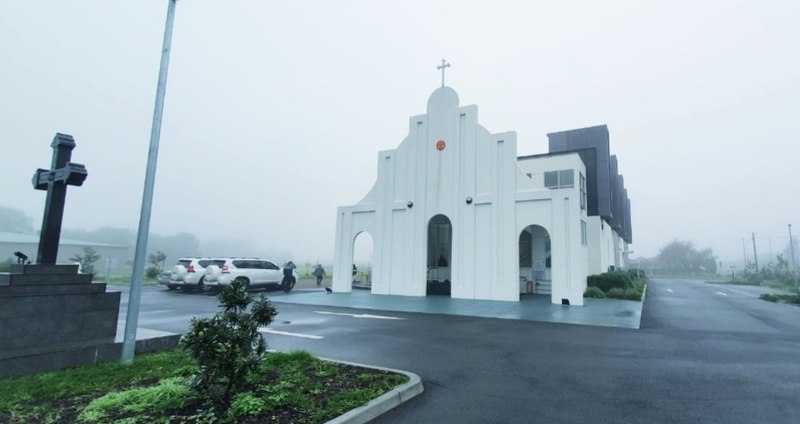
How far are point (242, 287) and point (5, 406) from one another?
2.56 meters

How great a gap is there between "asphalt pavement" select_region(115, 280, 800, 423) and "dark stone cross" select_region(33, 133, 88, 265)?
3802mm

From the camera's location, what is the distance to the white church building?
16.7 metres

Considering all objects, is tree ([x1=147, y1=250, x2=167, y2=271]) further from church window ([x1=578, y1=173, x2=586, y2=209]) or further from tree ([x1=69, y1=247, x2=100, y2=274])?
church window ([x1=578, y1=173, x2=586, y2=209])

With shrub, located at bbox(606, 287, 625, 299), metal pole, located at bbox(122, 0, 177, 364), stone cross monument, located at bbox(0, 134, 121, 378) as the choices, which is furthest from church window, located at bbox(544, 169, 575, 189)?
stone cross monument, located at bbox(0, 134, 121, 378)

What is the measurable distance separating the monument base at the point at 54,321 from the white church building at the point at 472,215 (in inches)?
537

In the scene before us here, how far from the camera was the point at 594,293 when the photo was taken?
19.0 meters

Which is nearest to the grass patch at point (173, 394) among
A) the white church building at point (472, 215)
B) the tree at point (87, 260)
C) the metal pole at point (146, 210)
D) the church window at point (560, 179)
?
the metal pole at point (146, 210)

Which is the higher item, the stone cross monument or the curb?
the stone cross monument

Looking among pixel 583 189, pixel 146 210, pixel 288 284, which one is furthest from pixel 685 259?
pixel 146 210

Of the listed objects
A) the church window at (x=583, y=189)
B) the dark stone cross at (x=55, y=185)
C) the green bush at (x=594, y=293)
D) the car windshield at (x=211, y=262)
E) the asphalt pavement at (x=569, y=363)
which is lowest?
the asphalt pavement at (x=569, y=363)

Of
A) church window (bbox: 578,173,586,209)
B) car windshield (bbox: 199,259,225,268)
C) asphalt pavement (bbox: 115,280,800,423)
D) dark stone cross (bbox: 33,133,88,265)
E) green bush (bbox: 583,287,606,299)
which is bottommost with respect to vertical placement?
asphalt pavement (bbox: 115,280,800,423)

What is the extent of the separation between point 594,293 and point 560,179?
648cm

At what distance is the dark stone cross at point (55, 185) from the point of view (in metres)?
6.34

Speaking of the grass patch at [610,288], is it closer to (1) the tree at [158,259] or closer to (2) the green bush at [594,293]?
(2) the green bush at [594,293]
